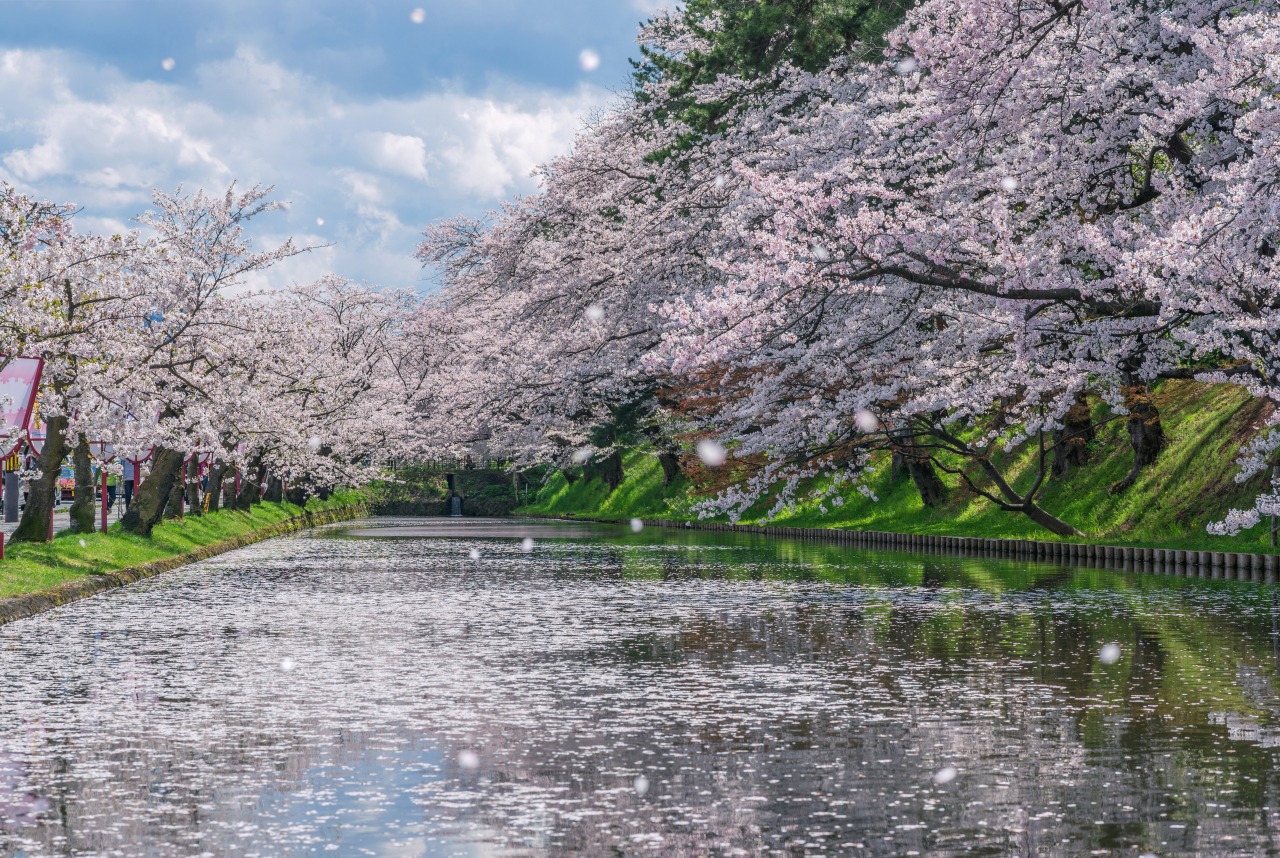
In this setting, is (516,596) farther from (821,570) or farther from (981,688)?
(981,688)

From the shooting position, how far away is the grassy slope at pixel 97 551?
23.0 m

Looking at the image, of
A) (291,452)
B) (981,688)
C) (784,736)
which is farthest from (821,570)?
(291,452)

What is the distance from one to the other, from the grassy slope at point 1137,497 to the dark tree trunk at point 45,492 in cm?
1988

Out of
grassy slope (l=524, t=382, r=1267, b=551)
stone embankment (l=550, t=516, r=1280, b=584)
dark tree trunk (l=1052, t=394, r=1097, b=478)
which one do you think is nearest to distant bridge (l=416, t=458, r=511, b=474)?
grassy slope (l=524, t=382, r=1267, b=551)

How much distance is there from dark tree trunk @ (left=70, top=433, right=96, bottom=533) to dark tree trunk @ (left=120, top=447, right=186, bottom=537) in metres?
Answer: 1.02

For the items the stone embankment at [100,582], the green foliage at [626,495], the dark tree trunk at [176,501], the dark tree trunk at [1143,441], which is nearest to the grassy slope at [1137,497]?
the dark tree trunk at [1143,441]

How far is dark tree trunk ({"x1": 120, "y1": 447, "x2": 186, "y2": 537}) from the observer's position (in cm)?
3628

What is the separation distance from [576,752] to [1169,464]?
28.5 meters

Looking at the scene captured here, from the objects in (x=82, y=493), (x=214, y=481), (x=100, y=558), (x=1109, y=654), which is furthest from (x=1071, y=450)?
(x=214, y=481)

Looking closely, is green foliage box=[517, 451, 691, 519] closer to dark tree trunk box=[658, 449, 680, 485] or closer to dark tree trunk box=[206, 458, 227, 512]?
dark tree trunk box=[658, 449, 680, 485]

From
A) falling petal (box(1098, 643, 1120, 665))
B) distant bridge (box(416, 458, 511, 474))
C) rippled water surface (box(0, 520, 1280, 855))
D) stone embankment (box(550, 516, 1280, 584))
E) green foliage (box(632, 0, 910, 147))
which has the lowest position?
rippled water surface (box(0, 520, 1280, 855))

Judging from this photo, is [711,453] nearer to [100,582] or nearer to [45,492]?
[45,492]

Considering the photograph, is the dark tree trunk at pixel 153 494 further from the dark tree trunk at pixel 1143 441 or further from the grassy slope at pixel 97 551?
the dark tree trunk at pixel 1143 441

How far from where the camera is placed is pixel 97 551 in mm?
29109
